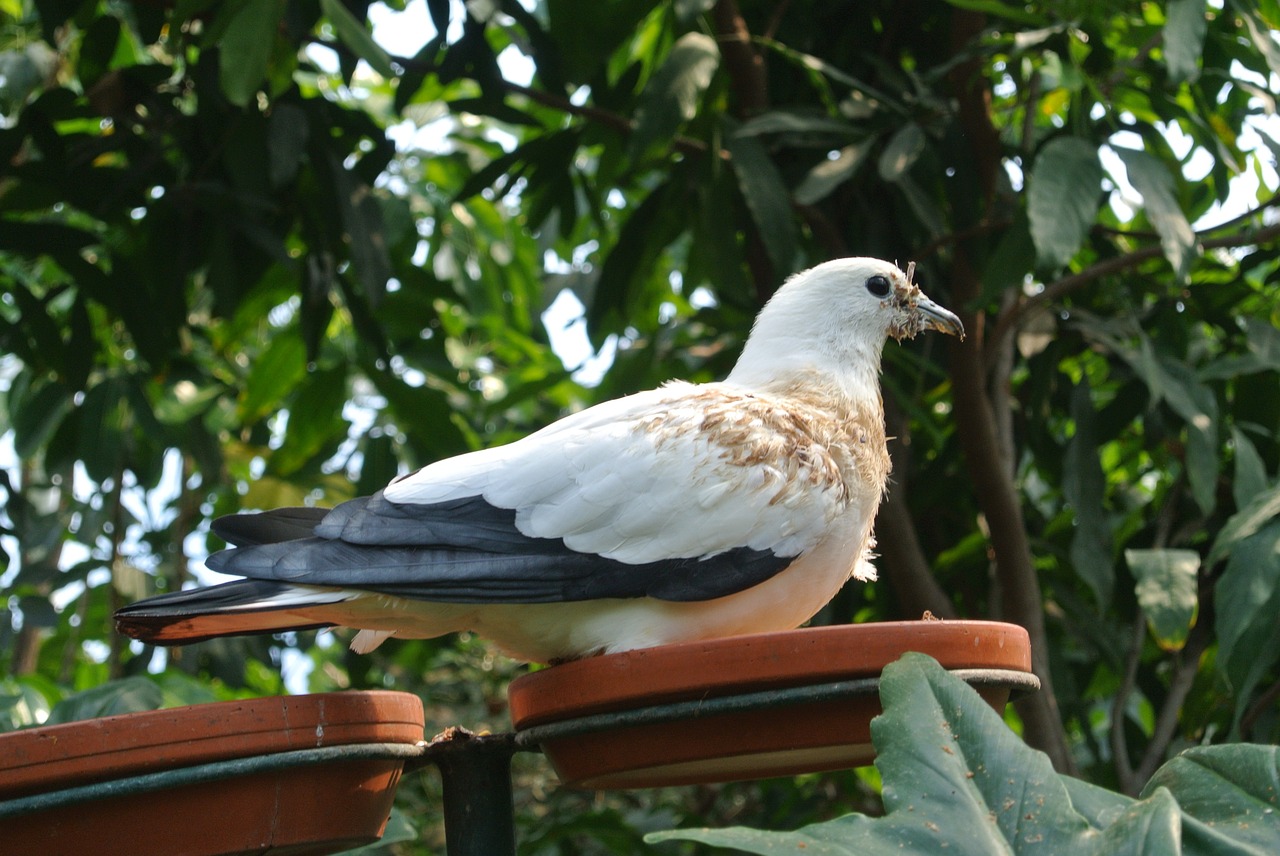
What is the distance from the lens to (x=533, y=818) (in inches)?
145

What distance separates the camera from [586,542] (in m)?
1.52

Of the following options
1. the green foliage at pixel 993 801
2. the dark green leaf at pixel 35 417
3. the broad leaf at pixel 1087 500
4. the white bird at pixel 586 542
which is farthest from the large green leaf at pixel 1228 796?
the dark green leaf at pixel 35 417

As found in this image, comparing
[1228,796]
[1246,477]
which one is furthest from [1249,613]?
[1228,796]

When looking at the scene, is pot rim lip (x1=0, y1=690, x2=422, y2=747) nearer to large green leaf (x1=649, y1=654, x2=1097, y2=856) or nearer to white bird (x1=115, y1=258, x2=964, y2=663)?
white bird (x1=115, y1=258, x2=964, y2=663)

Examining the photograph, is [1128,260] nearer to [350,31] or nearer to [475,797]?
[350,31]

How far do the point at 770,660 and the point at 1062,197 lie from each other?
1306mm

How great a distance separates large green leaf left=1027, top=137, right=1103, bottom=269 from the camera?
217 cm

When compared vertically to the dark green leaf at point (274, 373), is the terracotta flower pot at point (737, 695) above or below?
below

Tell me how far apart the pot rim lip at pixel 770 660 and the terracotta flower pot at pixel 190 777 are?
274mm

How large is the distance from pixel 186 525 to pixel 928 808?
9.82 feet

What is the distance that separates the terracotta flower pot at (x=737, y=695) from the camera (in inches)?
51.8

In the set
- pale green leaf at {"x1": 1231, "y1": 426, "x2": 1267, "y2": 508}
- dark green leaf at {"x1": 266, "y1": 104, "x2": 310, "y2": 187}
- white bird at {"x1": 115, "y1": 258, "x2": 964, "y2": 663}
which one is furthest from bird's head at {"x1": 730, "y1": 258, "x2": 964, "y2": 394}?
dark green leaf at {"x1": 266, "y1": 104, "x2": 310, "y2": 187}

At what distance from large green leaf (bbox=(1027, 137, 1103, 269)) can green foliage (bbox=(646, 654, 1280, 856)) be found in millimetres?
1129

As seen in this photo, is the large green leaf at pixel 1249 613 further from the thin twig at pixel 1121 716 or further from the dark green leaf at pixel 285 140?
the dark green leaf at pixel 285 140
